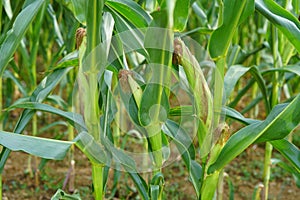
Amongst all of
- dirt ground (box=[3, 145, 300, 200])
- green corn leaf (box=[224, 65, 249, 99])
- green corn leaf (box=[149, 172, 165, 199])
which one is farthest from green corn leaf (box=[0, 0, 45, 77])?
dirt ground (box=[3, 145, 300, 200])

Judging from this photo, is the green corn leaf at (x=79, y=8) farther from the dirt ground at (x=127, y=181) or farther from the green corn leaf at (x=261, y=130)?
the dirt ground at (x=127, y=181)

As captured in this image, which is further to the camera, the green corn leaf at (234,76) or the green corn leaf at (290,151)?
the green corn leaf at (234,76)

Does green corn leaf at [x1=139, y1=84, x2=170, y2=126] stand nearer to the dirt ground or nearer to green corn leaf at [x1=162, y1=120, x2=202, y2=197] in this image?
green corn leaf at [x1=162, y1=120, x2=202, y2=197]

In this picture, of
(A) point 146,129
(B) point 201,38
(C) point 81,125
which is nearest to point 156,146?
(A) point 146,129

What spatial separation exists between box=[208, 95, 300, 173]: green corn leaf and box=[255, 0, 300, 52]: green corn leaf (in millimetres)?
121

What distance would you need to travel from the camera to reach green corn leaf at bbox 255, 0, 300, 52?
108 cm

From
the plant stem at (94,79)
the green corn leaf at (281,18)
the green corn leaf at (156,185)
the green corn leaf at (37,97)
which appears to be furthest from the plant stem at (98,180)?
the green corn leaf at (281,18)

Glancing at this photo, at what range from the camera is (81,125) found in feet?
3.87

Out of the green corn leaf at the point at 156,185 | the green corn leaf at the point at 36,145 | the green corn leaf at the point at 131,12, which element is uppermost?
the green corn leaf at the point at 131,12

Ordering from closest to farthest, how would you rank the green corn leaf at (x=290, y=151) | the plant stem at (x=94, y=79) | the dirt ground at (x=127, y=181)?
the plant stem at (x=94, y=79)
the green corn leaf at (x=290, y=151)
the dirt ground at (x=127, y=181)

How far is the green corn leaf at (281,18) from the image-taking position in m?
1.08

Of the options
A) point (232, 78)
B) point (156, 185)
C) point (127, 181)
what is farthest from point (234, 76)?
point (127, 181)

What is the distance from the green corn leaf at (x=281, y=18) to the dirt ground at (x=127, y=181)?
112 cm

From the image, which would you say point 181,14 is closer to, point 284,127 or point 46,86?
point 284,127
